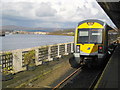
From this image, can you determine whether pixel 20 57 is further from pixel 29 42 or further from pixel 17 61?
pixel 29 42

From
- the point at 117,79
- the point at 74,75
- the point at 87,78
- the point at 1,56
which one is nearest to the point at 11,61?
the point at 1,56

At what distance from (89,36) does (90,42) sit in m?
0.40

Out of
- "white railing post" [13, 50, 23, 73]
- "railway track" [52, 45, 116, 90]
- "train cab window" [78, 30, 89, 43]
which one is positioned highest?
"train cab window" [78, 30, 89, 43]

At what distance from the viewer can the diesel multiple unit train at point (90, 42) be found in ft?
30.1

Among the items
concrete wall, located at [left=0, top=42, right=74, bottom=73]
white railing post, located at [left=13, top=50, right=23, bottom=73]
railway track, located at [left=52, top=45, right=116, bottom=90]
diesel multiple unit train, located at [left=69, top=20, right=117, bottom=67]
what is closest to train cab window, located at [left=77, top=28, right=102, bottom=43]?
diesel multiple unit train, located at [left=69, top=20, right=117, bottom=67]

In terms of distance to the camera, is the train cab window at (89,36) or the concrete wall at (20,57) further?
the train cab window at (89,36)

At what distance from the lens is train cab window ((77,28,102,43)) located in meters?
9.31

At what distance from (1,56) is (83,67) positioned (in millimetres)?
5650

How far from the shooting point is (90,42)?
30.9 ft

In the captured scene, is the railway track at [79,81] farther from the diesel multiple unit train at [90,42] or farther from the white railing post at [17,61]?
the white railing post at [17,61]

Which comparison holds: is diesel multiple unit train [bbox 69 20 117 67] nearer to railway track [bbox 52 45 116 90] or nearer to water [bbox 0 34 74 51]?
railway track [bbox 52 45 116 90]

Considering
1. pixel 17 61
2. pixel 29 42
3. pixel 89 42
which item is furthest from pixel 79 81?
pixel 29 42

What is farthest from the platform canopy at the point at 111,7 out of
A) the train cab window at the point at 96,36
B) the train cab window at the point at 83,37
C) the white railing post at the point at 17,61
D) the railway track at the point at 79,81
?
the white railing post at the point at 17,61

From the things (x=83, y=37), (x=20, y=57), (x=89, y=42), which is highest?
(x=83, y=37)
